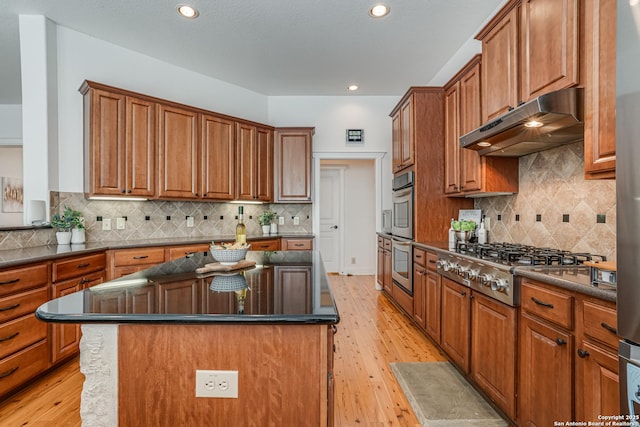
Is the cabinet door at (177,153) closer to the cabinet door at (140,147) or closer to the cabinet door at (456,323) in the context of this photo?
the cabinet door at (140,147)

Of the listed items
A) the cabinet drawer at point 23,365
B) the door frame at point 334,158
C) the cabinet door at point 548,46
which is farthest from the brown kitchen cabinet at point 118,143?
the cabinet door at point 548,46

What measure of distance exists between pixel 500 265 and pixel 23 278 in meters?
2.96

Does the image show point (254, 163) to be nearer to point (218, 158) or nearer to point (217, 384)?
point (218, 158)

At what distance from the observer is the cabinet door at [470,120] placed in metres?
2.62

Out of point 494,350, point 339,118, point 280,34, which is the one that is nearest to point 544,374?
point 494,350

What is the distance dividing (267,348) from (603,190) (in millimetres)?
2047

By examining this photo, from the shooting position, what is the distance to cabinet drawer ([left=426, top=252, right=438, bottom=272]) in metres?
2.69

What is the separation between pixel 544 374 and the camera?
1.48 m

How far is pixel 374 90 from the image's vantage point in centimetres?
477

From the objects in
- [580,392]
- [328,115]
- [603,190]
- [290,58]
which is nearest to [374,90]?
[328,115]

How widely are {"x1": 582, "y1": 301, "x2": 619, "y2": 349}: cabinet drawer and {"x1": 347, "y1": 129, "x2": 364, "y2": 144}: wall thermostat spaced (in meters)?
4.05

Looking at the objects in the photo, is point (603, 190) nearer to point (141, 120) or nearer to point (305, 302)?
point (305, 302)

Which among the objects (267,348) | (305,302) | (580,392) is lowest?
(580,392)

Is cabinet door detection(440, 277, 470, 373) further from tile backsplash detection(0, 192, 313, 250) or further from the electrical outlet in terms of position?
tile backsplash detection(0, 192, 313, 250)
